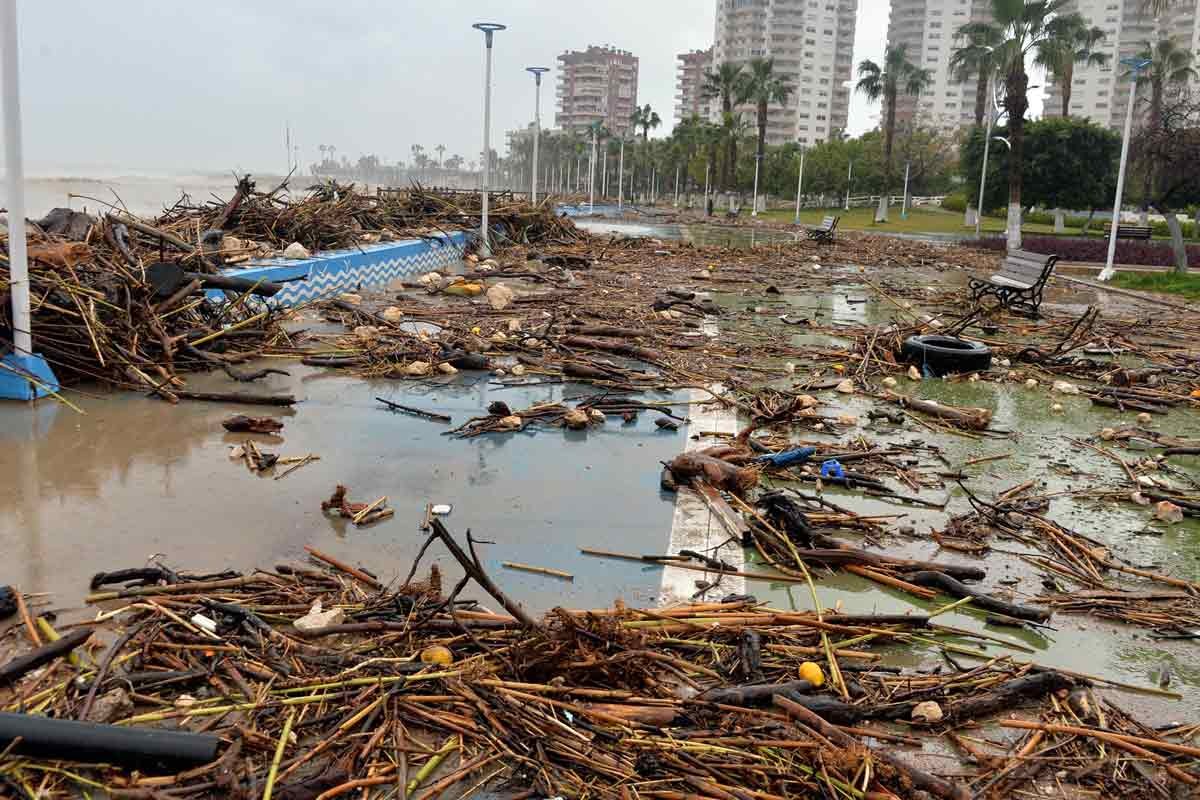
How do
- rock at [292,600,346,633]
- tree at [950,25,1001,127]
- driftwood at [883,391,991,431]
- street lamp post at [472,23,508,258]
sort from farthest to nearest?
tree at [950,25,1001,127], street lamp post at [472,23,508,258], driftwood at [883,391,991,431], rock at [292,600,346,633]

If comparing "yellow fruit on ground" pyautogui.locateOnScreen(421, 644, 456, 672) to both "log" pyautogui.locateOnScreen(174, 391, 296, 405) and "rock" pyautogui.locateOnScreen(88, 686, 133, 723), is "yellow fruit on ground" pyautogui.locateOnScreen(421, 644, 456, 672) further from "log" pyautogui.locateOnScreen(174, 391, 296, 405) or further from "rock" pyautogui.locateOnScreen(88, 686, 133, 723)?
"log" pyautogui.locateOnScreen(174, 391, 296, 405)

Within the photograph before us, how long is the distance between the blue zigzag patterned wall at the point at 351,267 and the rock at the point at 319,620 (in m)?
6.51

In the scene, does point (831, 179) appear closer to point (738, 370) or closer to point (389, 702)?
point (738, 370)

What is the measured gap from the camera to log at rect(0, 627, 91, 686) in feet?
10.4

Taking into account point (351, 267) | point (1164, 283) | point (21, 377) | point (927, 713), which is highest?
point (1164, 283)

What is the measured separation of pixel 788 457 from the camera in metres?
6.21

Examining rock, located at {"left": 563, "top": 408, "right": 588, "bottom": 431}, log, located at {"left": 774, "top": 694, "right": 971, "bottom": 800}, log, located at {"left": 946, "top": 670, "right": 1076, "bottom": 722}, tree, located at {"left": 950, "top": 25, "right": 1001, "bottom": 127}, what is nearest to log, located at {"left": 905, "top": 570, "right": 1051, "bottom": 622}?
log, located at {"left": 946, "top": 670, "right": 1076, "bottom": 722}


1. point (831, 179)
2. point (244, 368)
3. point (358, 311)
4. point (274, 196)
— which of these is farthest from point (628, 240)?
point (831, 179)

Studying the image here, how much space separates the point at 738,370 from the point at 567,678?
6344mm

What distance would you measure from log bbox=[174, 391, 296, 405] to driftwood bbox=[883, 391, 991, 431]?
17.0 ft

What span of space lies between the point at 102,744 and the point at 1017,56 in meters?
37.6

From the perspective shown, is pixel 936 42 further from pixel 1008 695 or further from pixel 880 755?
pixel 880 755

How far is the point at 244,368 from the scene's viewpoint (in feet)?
28.2

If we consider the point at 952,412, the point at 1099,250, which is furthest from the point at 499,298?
the point at 1099,250
